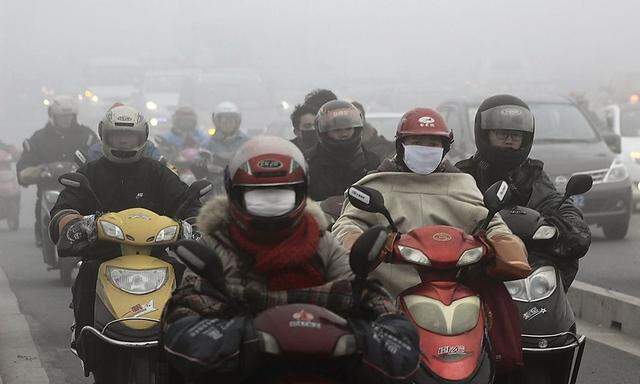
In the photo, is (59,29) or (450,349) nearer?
(450,349)

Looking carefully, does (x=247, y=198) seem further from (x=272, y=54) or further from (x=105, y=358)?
(x=272, y=54)


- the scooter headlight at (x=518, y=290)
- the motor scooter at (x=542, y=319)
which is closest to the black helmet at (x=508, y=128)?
the motor scooter at (x=542, y=319)

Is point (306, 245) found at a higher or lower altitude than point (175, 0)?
higher

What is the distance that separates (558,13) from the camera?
75.4 metres

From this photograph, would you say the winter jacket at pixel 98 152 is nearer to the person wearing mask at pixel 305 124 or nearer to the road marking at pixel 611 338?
the person wearing mask at pixel 305 124

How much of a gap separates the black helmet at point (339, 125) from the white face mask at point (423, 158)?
334 centimetres

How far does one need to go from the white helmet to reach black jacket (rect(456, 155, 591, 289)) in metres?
1.93

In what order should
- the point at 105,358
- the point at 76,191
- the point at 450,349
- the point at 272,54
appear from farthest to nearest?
1. the point at 272,54
2. the point at 76,191
3. the point at 105,358
4. the point at 450,349

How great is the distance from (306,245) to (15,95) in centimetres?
5536

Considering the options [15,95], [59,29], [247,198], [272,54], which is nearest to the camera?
[247,198]

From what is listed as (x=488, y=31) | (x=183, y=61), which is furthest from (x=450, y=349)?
(x=488, y=31)

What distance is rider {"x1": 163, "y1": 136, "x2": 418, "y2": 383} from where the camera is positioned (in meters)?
3.79

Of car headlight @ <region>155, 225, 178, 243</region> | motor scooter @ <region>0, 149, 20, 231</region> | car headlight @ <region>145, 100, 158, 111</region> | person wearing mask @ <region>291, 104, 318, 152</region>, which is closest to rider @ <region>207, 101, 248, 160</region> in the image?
person wearing mask @ <region>291, 104, 318, 152</region>

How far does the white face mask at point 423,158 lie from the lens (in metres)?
5.84
